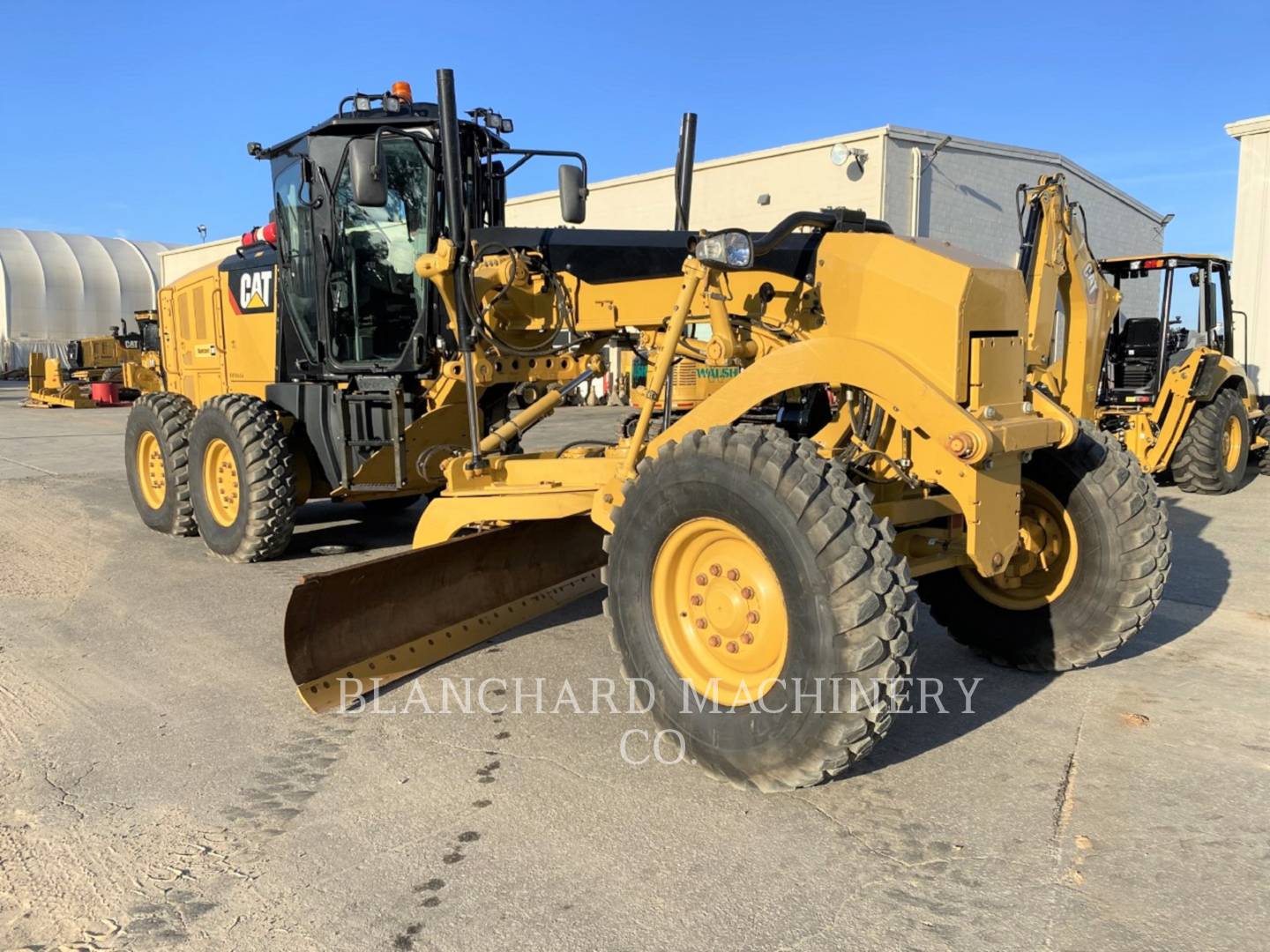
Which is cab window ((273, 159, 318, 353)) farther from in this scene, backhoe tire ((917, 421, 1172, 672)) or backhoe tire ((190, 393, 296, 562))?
backhoe tire ((917, 421, 1172, 672))

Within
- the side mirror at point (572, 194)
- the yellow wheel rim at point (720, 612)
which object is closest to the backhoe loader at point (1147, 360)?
the side mirror at point (572, 194)

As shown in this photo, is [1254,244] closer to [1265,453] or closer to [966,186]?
[1265,453]

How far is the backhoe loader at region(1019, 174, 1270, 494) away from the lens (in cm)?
703

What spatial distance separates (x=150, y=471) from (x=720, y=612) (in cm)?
647

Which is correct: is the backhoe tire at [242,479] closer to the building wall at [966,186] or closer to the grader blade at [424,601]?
the grader blade at [424,601]

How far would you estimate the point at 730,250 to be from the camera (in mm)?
3637

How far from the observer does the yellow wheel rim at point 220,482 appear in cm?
680

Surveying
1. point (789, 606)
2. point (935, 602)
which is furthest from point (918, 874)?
point (935, 602)

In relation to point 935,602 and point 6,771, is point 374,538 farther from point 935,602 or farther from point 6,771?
point 935,602

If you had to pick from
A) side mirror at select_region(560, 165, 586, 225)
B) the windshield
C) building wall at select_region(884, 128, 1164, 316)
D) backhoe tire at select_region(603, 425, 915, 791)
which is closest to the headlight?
backhoe tire at select_region(603, 425, 915, 791)

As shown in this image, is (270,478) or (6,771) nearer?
(6,771)

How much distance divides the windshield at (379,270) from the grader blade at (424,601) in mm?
1870

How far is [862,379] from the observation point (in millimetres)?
3363

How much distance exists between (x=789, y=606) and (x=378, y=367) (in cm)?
405
